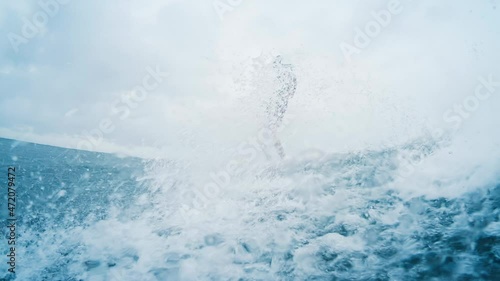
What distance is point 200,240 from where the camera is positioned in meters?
7.88

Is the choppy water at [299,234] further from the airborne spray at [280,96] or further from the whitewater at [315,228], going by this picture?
the airborne spray at [280,96]

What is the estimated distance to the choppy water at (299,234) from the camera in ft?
17.5

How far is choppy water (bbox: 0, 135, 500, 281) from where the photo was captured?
5.32m

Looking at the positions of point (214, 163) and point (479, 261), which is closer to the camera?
point (479, 261)

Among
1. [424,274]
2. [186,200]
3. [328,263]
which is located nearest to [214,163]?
[186,200]

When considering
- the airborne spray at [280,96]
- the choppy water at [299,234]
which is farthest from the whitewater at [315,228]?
the airborne spray at [280,96]

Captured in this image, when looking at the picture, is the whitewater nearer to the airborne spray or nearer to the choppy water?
the choppy water

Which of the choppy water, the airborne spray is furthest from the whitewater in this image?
the airborne spray

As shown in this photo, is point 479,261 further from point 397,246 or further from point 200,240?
point 200,240

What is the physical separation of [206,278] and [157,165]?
12970 mm

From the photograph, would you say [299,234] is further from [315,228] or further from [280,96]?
[280,96]

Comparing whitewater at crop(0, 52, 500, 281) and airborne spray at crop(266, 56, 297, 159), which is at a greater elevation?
airborne spray at crop(266, 56, 297, 159)

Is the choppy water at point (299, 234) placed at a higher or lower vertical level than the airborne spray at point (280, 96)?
lower

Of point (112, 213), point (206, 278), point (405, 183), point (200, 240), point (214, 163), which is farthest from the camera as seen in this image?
point (214, 163)
